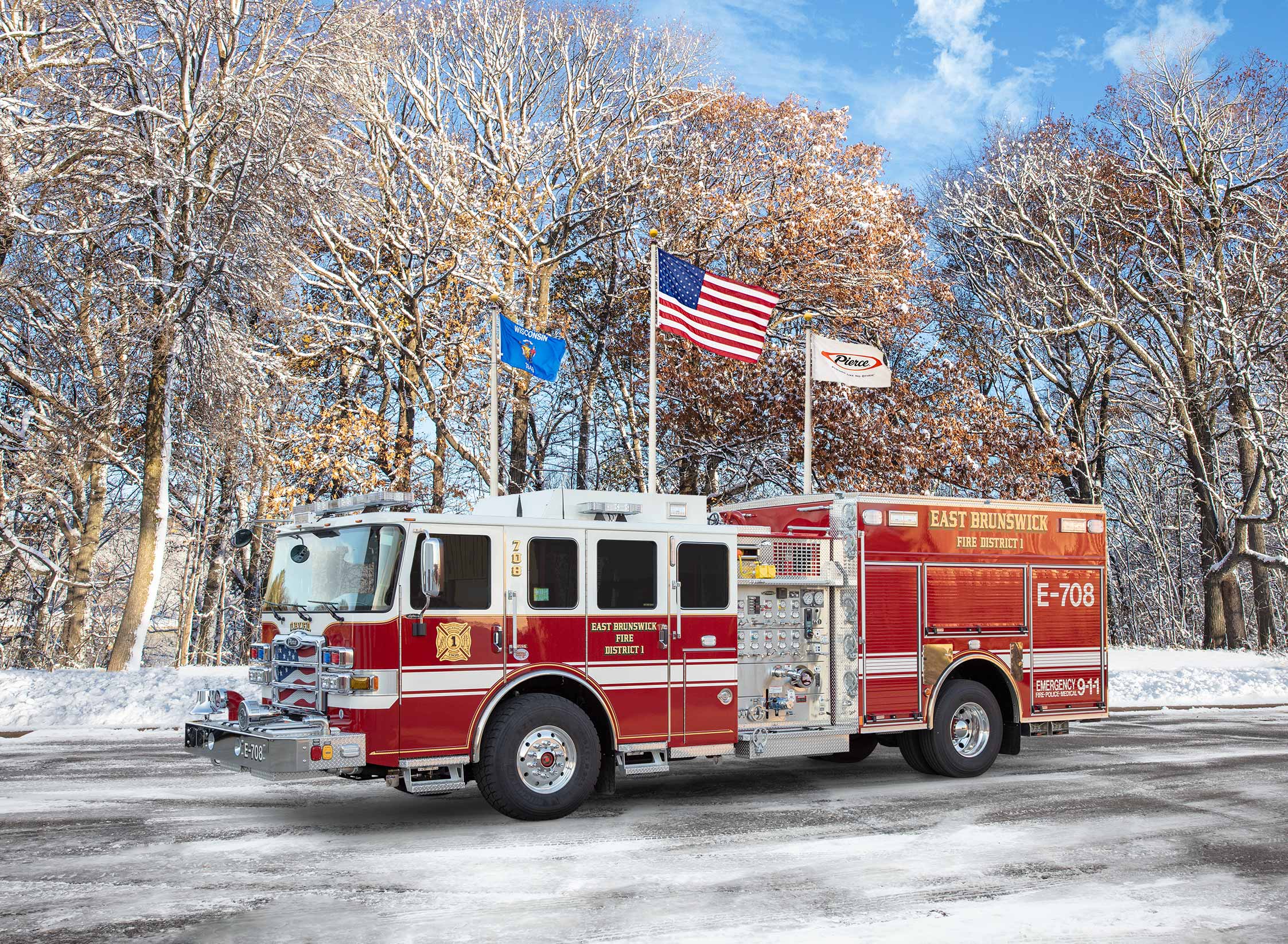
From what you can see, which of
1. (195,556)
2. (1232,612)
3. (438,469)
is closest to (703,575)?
(438,469)

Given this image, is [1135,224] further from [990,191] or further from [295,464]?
[295,464]

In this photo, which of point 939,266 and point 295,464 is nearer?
point 295,464

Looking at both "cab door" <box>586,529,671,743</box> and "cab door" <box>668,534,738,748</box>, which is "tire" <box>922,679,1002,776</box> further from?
"cab door" <box>586,529,671,743</box>

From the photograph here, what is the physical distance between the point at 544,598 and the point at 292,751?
7.66ft

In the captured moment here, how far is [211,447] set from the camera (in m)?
24.0

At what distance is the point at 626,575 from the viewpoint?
1019 centimetres

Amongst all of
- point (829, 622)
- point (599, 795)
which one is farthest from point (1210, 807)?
point (599, 795)

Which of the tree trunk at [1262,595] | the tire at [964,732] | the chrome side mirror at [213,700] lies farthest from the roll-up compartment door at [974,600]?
the tree trunk at [1262,595]

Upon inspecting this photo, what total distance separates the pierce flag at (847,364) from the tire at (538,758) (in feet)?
33.2

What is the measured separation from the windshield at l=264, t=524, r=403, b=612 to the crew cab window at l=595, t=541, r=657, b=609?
1.80m

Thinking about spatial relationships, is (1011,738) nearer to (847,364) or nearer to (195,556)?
(847,364)

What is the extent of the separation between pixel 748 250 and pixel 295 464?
11.4 meters

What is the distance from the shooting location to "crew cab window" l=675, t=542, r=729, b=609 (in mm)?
10500

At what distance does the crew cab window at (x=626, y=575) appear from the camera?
1005cm
